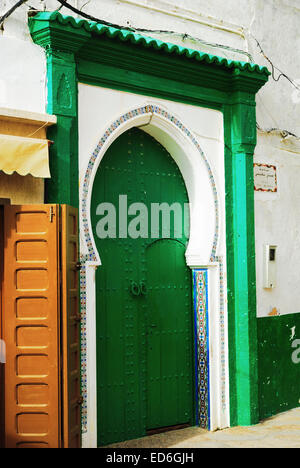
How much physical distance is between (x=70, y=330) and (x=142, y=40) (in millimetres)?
2641

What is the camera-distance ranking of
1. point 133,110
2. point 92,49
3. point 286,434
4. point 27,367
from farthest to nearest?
point 286,434, point 133,110, point 92,49, point 27,367

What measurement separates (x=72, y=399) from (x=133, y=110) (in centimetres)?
264

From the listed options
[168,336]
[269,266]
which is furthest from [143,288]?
[269,266]

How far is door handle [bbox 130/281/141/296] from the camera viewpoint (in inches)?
227

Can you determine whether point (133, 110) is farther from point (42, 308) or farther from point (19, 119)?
point (42, 308)

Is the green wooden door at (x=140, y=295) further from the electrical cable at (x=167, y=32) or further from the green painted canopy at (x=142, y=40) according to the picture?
the electrical cable at (x=167, y=32)

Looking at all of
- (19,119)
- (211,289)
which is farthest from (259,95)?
(19,119)

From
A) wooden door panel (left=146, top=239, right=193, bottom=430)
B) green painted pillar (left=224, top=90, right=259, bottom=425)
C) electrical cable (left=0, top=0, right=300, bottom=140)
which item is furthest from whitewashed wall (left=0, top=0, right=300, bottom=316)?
wooden door panel (left=146, top=239, right=193, bottom=430)

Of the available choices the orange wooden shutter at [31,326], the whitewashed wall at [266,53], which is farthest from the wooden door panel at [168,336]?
the orange wooden shutter at [31,326]

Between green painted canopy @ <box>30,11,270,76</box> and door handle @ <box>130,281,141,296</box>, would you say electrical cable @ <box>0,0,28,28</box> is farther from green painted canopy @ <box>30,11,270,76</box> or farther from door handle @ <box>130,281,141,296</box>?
door handle @ <box>130,281,141,296</box>

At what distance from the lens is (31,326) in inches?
174

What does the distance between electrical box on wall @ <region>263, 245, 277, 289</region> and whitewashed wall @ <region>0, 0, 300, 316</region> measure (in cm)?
6

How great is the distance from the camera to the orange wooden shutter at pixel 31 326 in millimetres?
4375

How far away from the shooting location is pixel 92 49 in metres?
5.29
